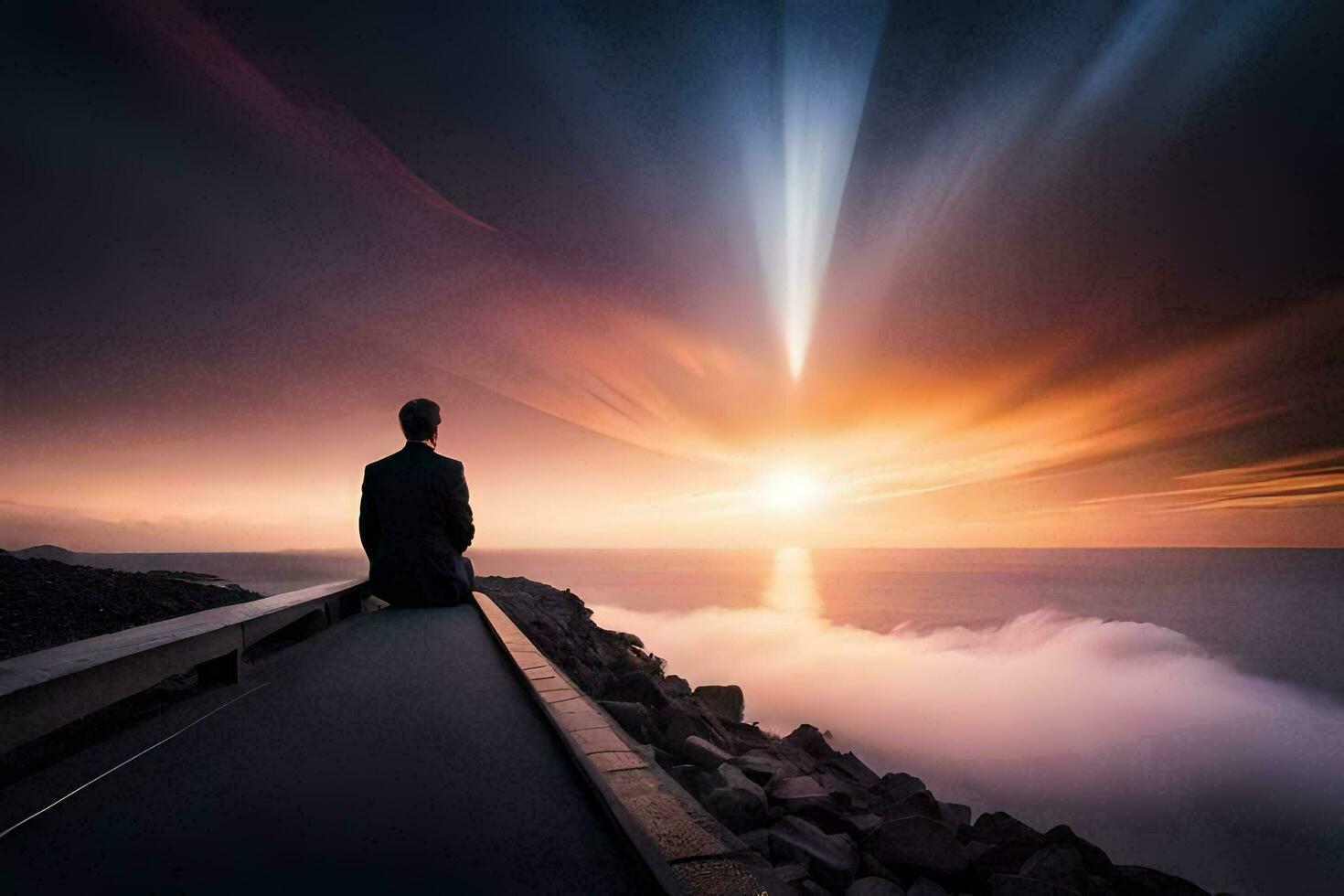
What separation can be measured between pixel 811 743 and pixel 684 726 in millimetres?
5907

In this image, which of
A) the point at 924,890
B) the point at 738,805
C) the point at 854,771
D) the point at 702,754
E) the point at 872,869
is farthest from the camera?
the point at 854,771

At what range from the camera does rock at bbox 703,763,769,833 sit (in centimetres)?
468

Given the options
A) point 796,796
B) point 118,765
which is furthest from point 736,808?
point 118,765

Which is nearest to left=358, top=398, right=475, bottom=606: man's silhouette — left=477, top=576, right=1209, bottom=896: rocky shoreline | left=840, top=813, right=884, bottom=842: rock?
left=477, top=576, right=1209, bottom=896: rocky shoreline

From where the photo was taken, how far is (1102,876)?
23.1ft

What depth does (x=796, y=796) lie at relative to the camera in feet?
18.2

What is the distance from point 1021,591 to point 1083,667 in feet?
211

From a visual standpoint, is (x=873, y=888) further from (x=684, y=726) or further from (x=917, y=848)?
(x=684, y=726)

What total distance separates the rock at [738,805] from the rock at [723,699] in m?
9.11

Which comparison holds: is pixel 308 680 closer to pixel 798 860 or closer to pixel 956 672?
pixel 798 860

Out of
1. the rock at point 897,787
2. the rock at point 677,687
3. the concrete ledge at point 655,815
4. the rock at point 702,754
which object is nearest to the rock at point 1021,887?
the rock at point 702,754

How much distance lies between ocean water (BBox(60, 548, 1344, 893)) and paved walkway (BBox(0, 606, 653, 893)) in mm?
8429

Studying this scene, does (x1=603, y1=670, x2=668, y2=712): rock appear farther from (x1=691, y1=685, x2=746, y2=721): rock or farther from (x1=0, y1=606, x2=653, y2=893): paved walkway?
(x1=0, y1=606, x2=653, y2=893): paved walkway

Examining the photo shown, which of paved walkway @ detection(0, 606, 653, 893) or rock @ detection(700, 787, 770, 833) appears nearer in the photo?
paved walkway @ detection(0, 606, 653, 893)
